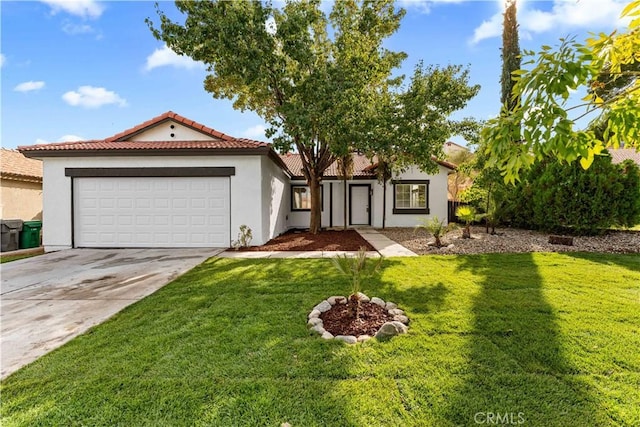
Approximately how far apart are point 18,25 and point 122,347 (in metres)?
9.58

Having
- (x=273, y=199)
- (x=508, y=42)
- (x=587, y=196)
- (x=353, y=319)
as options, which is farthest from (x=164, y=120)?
(x=508, y=42)

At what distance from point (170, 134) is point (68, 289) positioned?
22.8ft

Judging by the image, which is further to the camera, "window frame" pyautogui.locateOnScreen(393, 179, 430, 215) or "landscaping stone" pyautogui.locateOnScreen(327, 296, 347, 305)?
"window frame" pyautogui.locateOnScreen(393, 179, 430, 215)

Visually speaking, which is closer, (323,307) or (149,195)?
(323,307)

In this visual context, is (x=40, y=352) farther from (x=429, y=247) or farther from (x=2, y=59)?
(x=2, y=59)

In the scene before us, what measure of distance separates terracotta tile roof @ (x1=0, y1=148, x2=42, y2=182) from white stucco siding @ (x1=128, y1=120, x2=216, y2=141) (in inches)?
214

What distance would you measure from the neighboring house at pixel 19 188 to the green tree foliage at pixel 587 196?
1870 centimetres

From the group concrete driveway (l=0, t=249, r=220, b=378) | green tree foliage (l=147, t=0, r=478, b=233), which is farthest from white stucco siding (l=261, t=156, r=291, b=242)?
concrete driveway (l=0, t=249, r=220, b=378)

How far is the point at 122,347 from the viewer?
3197 mm

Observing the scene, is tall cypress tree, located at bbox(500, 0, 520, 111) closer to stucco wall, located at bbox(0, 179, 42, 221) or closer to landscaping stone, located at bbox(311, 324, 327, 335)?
landscaping stone, located at bbox(311, 324, 327, 335)

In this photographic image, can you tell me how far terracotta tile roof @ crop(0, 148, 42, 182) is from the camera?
1169cm

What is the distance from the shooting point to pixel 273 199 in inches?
464

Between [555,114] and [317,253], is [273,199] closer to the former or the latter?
[317,253]

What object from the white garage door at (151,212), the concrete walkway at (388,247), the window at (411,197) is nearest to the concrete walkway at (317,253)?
the concrete walkway at (388,247)
